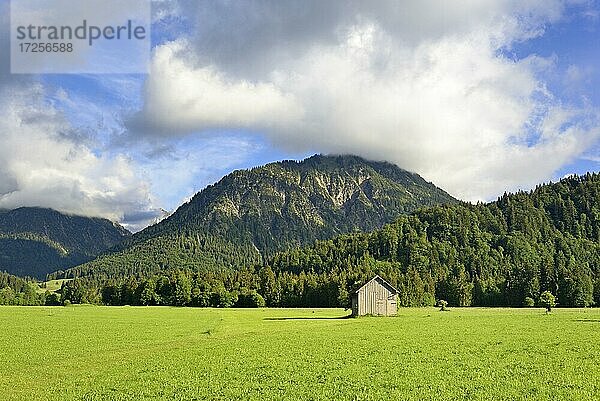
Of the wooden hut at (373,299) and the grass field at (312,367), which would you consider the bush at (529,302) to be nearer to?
the wooden hut at (373,299)

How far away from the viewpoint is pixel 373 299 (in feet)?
347

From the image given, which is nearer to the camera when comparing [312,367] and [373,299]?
[312,367]

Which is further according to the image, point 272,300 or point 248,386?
point 272,300

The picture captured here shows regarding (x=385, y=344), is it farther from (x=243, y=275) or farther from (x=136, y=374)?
(x=243, y=275)

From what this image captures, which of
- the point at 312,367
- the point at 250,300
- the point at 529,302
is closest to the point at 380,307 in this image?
the point at 529,302

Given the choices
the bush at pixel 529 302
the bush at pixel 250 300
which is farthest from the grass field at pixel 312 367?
the bush at pixel 250 300

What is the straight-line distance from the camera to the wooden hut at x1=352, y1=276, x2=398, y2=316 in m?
105

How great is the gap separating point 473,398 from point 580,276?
145m

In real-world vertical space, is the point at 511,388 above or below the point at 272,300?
above

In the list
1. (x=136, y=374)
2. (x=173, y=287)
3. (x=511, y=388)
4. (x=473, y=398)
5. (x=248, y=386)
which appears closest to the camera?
(x=473, y=398)

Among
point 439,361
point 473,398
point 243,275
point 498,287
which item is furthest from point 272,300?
point 473,398

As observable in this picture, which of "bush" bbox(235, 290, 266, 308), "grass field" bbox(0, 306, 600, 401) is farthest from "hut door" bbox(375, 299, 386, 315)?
"bush" bbox(235, 290, 266, 308)

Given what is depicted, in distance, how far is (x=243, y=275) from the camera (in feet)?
633

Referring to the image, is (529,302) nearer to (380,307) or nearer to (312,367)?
(380,307)
